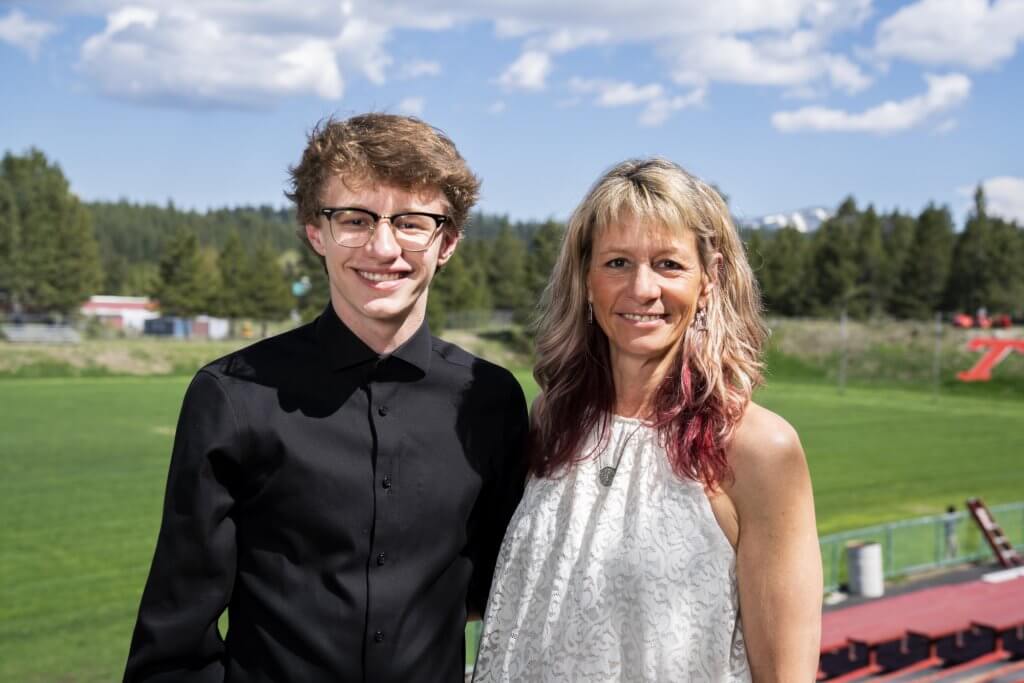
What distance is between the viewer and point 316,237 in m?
3.16

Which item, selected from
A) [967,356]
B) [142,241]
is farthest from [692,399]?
[142,241]

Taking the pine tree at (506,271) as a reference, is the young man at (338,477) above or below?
below

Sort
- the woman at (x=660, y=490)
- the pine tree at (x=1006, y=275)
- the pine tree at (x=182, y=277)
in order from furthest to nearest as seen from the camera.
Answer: the pine tree at (x=182, y=277), the pine tree at (x=1006, y=275), the woman at (x=660, y=490)

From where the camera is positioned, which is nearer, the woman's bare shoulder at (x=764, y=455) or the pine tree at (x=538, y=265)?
the woman's bare shoulder at (x=764, y=455)

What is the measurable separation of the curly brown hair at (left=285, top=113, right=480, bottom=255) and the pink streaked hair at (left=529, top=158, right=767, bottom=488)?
16.4 inches

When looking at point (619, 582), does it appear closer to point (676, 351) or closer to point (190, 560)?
point (676, 351)

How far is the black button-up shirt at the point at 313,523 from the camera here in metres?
2.85

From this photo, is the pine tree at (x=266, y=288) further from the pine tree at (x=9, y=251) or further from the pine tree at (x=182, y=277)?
the pine tree at (x=9, y=251)

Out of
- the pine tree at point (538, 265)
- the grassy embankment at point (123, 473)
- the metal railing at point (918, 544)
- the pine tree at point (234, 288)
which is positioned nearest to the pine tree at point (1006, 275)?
the grassy embankment at point (123, 473)

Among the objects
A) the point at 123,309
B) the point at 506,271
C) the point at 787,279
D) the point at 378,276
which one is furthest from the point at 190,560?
the point at 123,309

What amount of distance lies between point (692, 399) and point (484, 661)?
1.02 meters

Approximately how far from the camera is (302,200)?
124 inches

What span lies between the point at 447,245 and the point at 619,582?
1.10 meters

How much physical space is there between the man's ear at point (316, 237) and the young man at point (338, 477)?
0.04 ft
